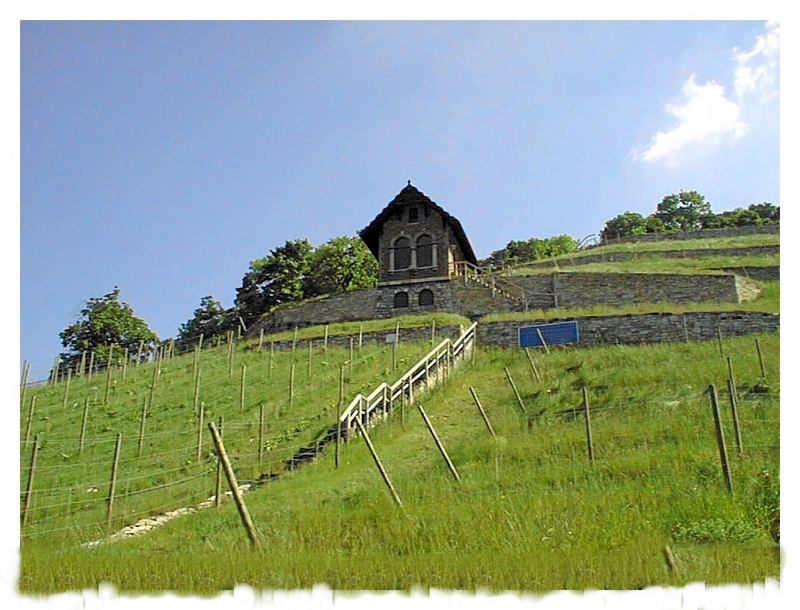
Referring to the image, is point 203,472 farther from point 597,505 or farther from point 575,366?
point 575,366

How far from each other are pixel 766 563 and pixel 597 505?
2553 millimetres

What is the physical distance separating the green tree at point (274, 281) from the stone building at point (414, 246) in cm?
1290

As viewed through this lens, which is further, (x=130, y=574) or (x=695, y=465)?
(x=695, y=465)

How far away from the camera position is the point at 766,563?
6652mm

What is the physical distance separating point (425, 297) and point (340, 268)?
1503 centimetres

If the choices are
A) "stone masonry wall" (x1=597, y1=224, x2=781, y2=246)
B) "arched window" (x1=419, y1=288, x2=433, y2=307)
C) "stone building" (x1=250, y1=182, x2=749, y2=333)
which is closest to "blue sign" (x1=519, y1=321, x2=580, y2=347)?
"stone building" (x1=250, y1=182, x2=749, y2=333)

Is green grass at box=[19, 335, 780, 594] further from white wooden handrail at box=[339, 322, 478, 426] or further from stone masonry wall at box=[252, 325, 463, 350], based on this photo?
stone masonry wall at box=[252, 325, 463, 350]

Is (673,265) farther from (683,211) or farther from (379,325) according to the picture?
(683,211)

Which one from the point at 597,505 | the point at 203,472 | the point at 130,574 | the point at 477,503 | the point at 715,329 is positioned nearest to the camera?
the point at 130,574

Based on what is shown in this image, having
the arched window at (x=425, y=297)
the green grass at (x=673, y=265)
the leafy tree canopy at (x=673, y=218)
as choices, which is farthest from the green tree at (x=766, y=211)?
the arched window at (x=425, y=297)

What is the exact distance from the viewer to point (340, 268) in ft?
150

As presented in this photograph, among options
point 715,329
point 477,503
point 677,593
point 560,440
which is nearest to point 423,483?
point 477,503

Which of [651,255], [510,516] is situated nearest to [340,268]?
[651,255]

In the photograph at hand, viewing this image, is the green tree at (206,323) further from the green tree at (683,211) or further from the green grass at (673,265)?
the green tree at (683,211)
